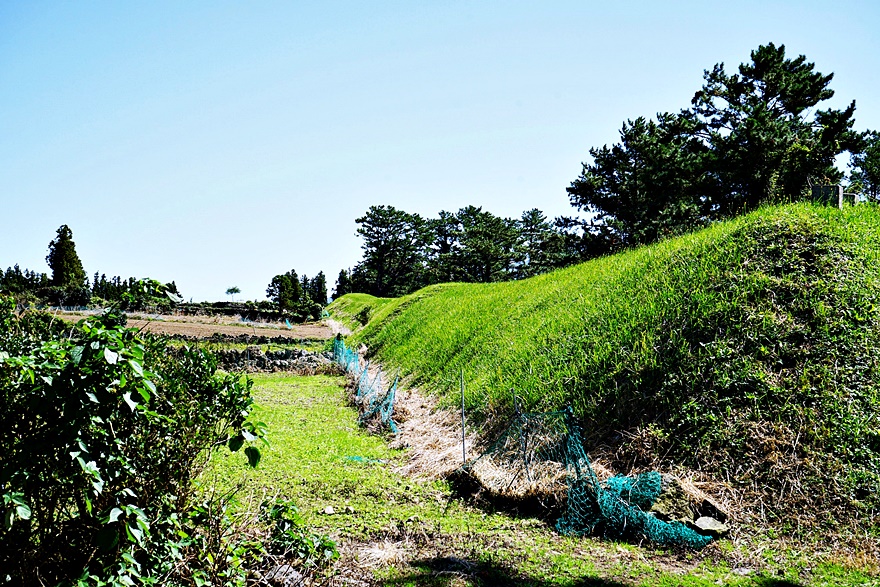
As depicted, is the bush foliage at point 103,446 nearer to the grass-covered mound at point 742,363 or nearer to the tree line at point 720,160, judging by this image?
the grass-covered mound at point 742,363

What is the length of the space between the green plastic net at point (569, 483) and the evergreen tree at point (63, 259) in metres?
35.5

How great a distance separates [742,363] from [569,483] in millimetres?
1926

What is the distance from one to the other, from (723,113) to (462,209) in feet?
117

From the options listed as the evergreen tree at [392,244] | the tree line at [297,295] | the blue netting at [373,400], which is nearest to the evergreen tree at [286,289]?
the tree line at [297,295]

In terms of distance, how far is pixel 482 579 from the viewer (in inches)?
140

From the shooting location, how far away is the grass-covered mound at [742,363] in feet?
15.2

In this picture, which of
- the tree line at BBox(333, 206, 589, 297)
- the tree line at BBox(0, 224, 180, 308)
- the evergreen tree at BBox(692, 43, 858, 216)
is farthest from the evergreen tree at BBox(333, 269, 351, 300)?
the evergreen tree at BBox(692, 43, 858, 216)

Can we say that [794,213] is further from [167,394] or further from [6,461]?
[6,461]

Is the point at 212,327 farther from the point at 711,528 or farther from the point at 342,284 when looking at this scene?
the point at 342,284

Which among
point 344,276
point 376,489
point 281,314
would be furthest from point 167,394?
point 344,276

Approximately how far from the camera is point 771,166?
20.3 meters

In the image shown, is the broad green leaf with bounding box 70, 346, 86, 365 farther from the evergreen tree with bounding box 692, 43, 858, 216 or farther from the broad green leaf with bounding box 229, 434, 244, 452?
the evergreen tree with bounding box 692, 43, 858, 216

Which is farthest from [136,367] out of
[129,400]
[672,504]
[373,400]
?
[373,400]

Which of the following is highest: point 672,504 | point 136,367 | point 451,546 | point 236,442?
point 136,367
